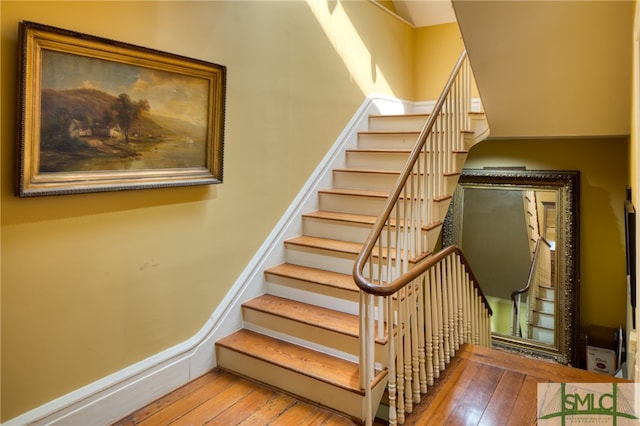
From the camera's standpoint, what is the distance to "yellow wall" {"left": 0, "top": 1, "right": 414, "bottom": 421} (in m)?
1.81

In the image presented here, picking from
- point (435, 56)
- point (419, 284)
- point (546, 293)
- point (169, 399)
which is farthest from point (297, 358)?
point (435, 56)

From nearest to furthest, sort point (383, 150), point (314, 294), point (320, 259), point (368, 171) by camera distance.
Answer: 1. point (314, 294)
2. point (320, 259)
3. point (368, 171)
4. point (383, 150)

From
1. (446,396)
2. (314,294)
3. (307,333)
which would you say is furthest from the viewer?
(314,294)

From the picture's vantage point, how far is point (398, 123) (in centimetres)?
430

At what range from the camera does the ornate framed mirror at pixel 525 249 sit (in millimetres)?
4363

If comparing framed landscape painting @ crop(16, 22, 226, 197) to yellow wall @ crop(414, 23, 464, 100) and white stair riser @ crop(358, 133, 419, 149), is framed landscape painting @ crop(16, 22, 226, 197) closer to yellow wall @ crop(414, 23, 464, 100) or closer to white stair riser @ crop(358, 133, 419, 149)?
white stair riser @ crop(358, 133, 419, 149)

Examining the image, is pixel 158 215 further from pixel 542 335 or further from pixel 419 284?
pixel 542 335

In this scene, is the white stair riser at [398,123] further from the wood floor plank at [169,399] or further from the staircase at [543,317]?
the wood floor plank at [169,399]

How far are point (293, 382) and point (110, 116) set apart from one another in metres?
1.77

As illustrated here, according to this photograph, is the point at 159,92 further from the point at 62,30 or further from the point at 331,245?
the point at 331,245

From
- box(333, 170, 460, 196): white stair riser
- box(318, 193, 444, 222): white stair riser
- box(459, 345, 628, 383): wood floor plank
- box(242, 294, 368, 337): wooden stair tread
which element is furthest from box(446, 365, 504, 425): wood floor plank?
box(333, 170, 460, 196): white stair riser

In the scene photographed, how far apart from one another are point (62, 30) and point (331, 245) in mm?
2133

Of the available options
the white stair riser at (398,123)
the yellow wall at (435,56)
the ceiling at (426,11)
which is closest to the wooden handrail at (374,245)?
the white stair riser at (398,123)

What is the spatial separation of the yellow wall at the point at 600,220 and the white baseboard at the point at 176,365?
8.77 ft
